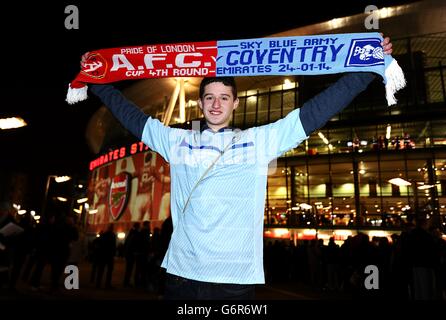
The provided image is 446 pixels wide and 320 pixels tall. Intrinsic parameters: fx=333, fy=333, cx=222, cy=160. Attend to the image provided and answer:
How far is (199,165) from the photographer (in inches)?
A: 73.3

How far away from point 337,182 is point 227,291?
22.7 metres

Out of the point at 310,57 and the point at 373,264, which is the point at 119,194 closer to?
the point at 373,264

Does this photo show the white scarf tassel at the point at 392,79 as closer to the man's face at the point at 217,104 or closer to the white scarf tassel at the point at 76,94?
the man's face at the point at 217,104

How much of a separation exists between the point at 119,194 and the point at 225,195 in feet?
84.6

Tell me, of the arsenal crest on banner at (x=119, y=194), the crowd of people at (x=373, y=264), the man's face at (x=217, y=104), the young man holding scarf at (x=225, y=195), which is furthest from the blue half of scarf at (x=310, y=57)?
the arsenal crest on banner at (x=119, y=194)

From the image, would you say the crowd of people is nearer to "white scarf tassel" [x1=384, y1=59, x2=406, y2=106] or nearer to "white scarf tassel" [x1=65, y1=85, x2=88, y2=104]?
"white scarf tassel" [x1=384, y1=59, x2=406, y2=106]

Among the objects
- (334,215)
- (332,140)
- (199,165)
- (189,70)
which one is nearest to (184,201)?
(199,165)

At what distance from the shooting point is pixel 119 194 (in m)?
→ 26.1

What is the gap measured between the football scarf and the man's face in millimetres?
441

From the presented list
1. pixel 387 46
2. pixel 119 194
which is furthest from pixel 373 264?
pixel 119 194

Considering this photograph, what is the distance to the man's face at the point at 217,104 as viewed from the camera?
202cm

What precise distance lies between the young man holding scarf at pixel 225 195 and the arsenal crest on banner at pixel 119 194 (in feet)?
80.3

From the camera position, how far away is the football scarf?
220 centimetres
